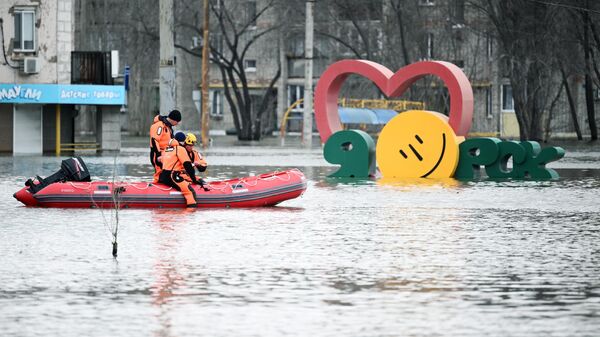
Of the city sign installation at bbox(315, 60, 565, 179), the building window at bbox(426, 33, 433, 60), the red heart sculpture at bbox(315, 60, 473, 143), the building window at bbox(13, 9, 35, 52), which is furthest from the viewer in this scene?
the building window at bbox(426, 33, 433, 60)

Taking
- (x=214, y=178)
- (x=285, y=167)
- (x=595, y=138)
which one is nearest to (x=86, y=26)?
(x=595, y=138)

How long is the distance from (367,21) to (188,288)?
65855 mm

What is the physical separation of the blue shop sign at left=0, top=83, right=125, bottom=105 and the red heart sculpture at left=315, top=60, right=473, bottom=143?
56.0 feet

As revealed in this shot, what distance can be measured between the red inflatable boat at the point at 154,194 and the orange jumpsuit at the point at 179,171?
0.12 meters

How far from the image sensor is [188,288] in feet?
44.6

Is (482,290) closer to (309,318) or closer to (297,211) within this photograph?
(309,318)

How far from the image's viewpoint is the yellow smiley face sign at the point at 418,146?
3609cm

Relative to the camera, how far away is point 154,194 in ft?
80.6

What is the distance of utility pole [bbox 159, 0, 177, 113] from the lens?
33.9m

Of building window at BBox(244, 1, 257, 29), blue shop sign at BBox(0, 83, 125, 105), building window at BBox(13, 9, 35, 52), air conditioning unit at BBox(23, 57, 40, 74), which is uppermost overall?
building window at BBox(244, 1, 257, 29)

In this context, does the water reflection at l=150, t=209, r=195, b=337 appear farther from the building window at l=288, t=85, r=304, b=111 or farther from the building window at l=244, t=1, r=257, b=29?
the building window at l=288, t=85, r=304, b=111

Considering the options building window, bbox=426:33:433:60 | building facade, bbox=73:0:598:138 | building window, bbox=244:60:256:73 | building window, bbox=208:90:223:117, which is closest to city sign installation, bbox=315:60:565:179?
building facade, bbox=73:0:598:138

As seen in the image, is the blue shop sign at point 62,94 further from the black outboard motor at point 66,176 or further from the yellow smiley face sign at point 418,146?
the black outboard motor at point 66,176

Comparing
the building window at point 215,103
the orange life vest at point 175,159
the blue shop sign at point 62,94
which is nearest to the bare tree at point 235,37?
the building window at point 215,103
